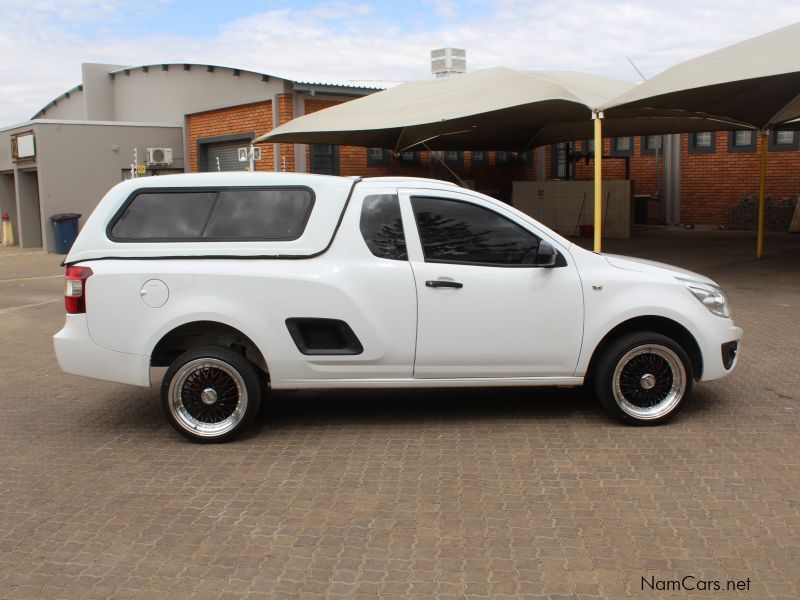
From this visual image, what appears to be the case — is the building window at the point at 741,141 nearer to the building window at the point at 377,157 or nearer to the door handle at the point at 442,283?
the building window at the point at 377,157

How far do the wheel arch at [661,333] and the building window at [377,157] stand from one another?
1854cm

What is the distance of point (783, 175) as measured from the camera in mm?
25812

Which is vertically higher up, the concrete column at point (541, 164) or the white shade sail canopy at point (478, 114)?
the white shade sail canopy at point (478, 114)

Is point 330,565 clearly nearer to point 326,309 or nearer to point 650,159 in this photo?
point 326,309

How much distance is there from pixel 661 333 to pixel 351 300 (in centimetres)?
240

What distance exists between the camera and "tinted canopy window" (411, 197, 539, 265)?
21.0ft

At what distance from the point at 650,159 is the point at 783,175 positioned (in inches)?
168

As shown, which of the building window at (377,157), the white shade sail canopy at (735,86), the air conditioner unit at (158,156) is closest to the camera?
the white shade sail canopy at (735,86)

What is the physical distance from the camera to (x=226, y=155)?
2577cm

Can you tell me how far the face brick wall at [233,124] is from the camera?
2348 centimetres

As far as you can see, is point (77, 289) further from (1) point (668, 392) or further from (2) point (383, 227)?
(1) point (668, 392)

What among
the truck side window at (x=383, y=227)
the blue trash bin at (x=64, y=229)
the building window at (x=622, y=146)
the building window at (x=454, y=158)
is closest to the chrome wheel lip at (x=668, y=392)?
the truck side window at (x=383, y=227)

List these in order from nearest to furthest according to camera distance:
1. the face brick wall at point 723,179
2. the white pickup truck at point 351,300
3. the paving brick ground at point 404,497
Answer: the paving brick ground at point 404,497 < the white pickup truck at point 351,300 < the face brick wall at point 723,179

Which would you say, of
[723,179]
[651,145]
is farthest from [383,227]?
[651,145]
